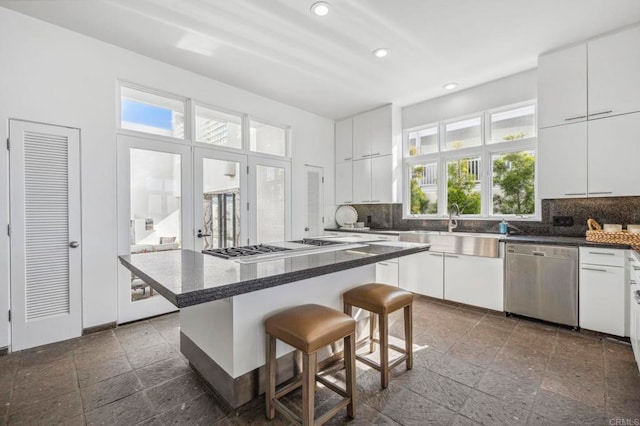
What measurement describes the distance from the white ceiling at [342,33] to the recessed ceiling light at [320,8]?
50mm

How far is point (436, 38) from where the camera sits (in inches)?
112

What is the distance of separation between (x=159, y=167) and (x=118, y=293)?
1.41 metres

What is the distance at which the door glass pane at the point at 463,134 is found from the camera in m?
4.04

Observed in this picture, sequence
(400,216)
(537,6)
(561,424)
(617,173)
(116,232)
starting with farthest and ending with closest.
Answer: (400,216) < (116,232) < (617,173) < (537,6) < (561,424)

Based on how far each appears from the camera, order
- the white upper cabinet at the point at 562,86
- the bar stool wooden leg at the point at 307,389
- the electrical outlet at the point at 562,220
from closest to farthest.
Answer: the bar stool wooden leg at the point at 307,389 < the white upper cabinet at the point at 562,86 < the electrical outlet at the point at 562,220

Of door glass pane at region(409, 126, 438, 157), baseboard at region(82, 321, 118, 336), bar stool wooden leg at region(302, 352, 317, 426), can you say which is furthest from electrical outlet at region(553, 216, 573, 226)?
baseboard at region(82, 321, 118, 336)

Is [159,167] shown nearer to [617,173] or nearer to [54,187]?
[54,187]

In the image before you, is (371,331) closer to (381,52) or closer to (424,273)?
(424,273)

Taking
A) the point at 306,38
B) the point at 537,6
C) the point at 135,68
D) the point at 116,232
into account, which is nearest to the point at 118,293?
the point at 116,232

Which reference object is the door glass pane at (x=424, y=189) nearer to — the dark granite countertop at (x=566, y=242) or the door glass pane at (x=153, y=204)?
the dark granite countertop at (x=566, y=242)

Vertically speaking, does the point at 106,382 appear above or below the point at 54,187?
below

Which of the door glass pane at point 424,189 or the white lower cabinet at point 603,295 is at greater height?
the door glass pane at point 424,189

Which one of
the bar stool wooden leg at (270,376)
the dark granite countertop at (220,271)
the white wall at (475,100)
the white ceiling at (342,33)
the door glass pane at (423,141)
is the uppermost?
the white ceiling at (342,33)

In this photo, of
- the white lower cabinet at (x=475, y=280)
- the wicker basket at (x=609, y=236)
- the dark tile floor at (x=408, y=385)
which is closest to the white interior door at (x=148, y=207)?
the dark tile floor at (x=408, y=385)
